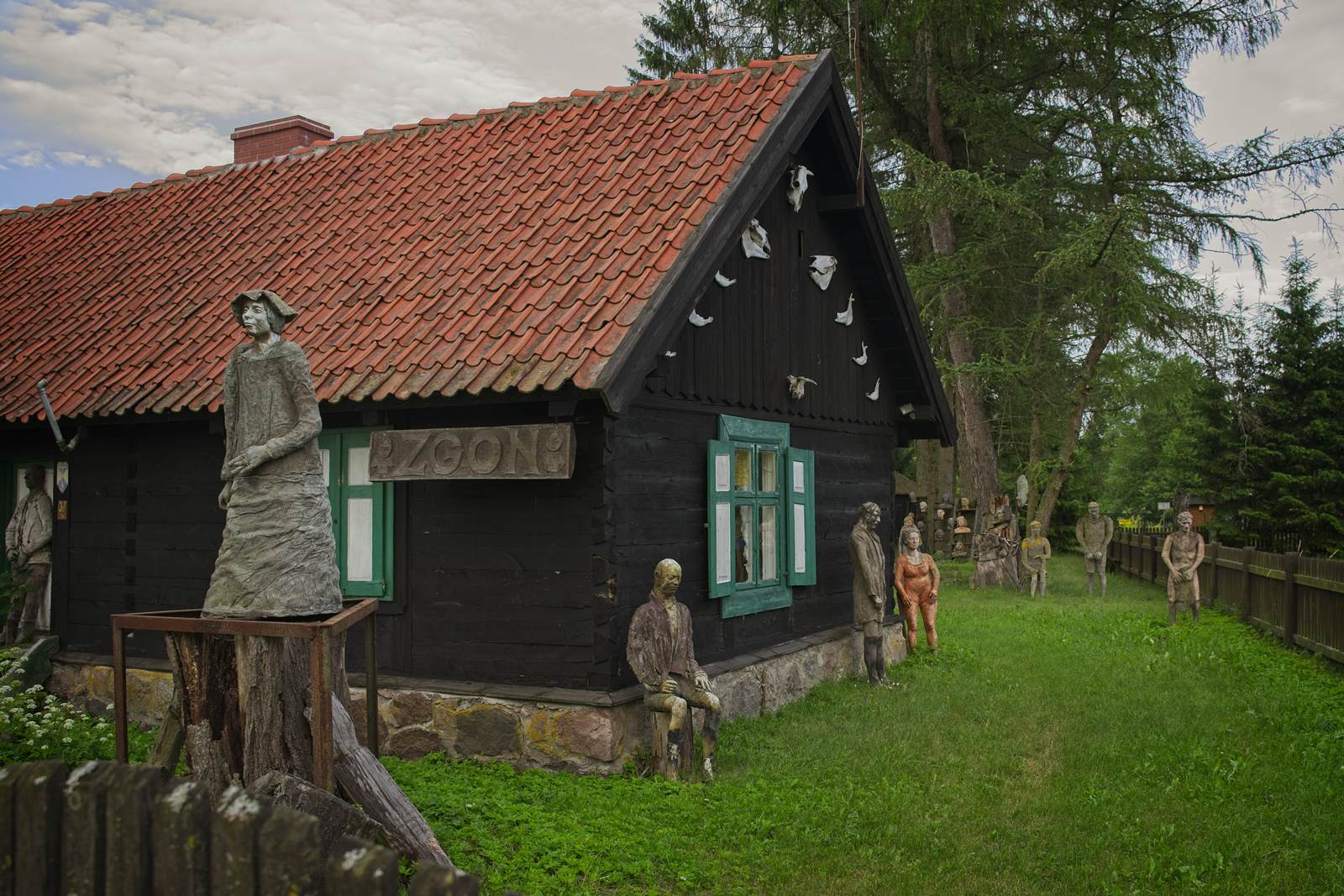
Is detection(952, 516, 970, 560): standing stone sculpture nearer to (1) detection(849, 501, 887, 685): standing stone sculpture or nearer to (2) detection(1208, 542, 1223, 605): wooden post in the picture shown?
(2) detection(1208, 542, 1223, 605): wooden post

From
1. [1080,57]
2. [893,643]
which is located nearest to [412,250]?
[893,643]

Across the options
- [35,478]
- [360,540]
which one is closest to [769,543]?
[360,540]

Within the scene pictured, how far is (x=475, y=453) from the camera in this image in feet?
26.8

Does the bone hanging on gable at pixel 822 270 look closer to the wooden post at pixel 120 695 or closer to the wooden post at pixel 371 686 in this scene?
the wooden post at pixel 371 686

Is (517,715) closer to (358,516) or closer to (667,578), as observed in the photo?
(667,578)

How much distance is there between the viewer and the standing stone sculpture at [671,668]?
26.0 ft

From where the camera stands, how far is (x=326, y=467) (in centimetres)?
948

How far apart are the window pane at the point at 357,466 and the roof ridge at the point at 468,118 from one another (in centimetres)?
461

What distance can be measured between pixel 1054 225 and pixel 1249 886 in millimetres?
22362

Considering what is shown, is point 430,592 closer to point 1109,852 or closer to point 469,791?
point 469,791

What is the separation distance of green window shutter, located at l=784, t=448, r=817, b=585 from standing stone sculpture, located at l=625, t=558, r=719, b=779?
10.2ft

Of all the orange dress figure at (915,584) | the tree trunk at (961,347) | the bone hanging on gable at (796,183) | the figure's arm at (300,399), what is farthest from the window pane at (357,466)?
the tree trunk at (961,347)

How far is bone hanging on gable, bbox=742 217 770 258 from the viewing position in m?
10.3

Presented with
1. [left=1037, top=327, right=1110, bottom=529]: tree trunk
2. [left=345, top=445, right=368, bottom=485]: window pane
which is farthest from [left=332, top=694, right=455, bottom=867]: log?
[left=1037, top=327, right=1110, bottom=529]: tree trunk
